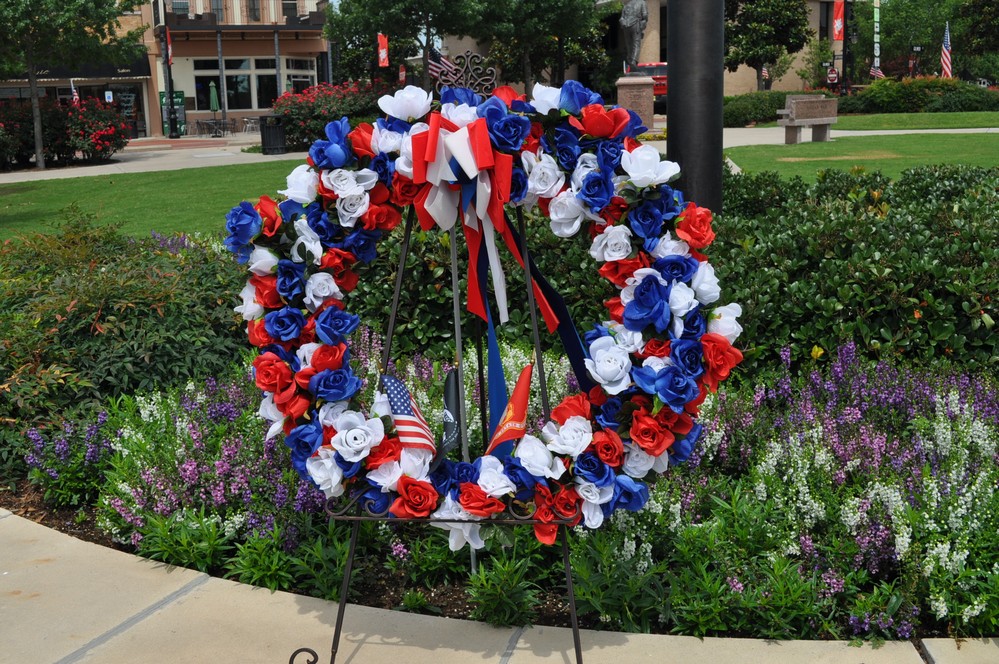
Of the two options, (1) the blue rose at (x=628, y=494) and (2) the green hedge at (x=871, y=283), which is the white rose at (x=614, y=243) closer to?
(1) the blue rose at (x=628, y=494)

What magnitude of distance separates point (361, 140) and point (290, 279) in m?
0.49

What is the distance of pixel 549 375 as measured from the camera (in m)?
4.77

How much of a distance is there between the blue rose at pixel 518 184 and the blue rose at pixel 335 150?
1.69ft

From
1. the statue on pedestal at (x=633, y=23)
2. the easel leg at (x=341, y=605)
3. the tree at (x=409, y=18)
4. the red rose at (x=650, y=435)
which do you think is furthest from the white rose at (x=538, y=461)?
the tree at (x=409, y=18)

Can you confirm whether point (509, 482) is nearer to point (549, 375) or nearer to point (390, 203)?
point (390, 203)

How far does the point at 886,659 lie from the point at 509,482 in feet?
4.17

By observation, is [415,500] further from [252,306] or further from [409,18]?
[409,18]

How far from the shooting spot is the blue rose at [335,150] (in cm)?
309

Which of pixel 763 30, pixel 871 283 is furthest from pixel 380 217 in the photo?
pixel 763 30

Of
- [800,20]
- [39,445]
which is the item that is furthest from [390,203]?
[800,20]

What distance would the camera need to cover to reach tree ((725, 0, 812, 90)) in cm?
3884

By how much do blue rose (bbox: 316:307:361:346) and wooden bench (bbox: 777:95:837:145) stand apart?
64.2ft

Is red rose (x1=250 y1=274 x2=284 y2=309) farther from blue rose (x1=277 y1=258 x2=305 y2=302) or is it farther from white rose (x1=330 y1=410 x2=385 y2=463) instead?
white rose (x1=330 y1=410 x2=385 y2=463)

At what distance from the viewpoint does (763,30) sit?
127 feet
